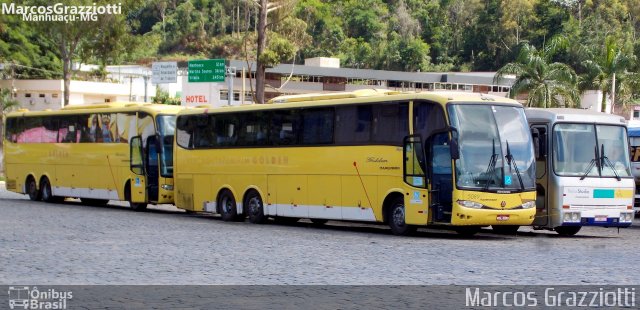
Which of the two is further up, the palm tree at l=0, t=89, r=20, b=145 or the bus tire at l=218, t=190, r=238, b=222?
the palm tree at l=0, t=89, r=20, b=145

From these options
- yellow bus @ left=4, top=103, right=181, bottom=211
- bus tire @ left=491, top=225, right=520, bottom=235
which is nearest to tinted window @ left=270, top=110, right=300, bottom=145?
bus tire @ left=491, top=225, right=520, bottom=235

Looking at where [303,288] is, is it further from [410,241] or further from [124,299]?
[410,241]

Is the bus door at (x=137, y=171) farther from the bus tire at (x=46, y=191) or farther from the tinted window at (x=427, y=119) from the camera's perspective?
the tinted window at (x=427, y=119)

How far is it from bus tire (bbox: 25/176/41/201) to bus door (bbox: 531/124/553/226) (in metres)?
20.6

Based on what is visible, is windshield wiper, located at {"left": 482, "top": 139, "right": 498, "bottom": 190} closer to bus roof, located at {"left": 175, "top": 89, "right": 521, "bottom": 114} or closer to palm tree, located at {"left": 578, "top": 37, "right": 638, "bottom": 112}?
bus roof, located at {"left": 175, "top": 89, "right": 521, "bottom": 114}

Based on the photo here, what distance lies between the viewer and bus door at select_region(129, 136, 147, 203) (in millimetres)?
32081

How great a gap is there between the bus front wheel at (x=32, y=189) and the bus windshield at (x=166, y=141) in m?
7.98

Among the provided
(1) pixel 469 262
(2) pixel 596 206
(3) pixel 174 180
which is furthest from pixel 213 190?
(1) pixel 469 262

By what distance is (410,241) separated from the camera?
821 inches

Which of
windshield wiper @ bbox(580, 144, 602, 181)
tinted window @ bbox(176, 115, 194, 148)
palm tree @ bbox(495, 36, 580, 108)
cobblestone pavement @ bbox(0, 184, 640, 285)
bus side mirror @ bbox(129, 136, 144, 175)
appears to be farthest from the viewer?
palm tree @ bbox(495, 36, 580, 108)

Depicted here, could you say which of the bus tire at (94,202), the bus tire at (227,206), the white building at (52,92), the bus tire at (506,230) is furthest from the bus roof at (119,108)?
the white building at (52,92)

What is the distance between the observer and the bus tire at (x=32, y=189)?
37.7 m

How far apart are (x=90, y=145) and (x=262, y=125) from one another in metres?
9.63

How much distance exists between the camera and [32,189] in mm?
38094
